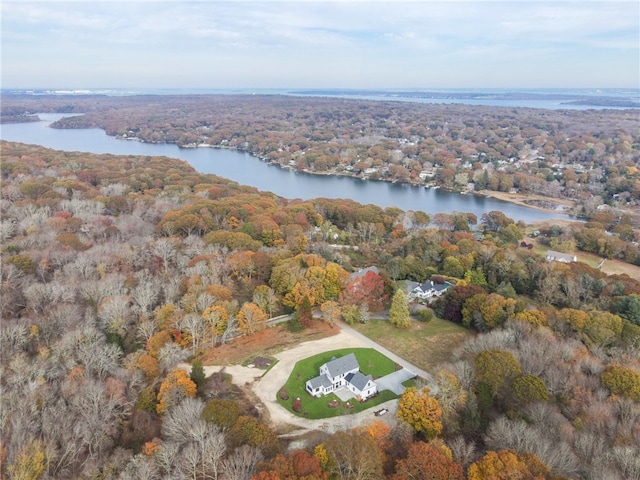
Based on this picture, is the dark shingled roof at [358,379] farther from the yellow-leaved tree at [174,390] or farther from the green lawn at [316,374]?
the yellow-leaved tree at [174,390]

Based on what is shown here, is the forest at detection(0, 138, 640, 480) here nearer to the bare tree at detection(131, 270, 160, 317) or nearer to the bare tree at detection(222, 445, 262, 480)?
the bare tree at detection(222, 445, 262, 480)

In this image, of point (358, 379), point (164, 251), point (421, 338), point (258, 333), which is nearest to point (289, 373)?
point (358, 379)

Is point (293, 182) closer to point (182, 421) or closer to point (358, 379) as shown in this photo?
point (358, 379)

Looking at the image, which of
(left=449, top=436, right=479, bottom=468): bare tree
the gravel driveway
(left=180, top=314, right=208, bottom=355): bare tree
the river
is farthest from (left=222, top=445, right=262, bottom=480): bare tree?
the river

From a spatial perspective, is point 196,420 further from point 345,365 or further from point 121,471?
point 345,365

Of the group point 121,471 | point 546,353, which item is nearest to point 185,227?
point 121,471

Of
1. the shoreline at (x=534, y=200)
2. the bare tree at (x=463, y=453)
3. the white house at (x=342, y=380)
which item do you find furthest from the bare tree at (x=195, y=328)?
the shoreline at (x=534, y=200)
